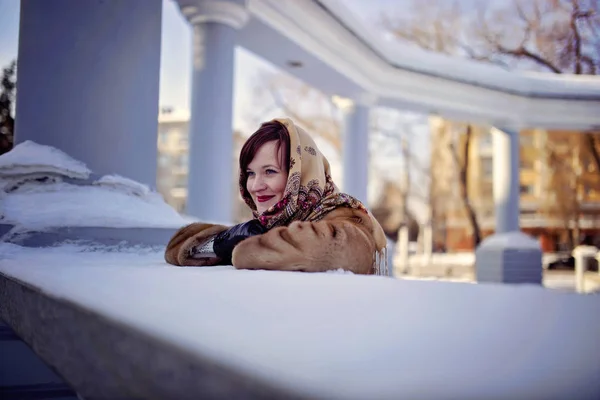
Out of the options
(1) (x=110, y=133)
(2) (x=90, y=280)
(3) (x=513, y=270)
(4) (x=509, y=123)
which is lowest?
(3) (x=513, y=270)

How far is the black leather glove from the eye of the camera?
7.84 ft

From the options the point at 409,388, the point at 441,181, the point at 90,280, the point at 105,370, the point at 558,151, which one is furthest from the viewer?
the point at 441,181

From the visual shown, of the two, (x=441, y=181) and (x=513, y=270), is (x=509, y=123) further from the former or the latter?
(x=441, y=181)

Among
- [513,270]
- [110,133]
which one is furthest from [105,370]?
[513,270]

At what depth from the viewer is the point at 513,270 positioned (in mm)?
10391

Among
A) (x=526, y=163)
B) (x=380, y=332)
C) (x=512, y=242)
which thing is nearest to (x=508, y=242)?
(x=512, y=242)

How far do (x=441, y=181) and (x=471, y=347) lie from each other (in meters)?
23.7

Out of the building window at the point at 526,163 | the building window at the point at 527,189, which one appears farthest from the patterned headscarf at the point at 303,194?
the building window at the point at 527,189

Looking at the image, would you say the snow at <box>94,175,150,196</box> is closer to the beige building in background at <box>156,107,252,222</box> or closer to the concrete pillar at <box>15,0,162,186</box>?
the concrete pillar at <box>15,0,162,186</box>

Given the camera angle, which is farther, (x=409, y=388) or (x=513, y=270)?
(x=513, y=270)

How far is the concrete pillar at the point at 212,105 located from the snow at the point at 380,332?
4789 millimetres

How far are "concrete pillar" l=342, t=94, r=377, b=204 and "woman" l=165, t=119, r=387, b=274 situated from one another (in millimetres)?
6640

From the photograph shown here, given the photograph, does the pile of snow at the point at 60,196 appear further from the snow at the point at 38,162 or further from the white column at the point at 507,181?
the white column at the point at 507,181

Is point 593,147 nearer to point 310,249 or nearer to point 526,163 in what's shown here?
point 526,163
